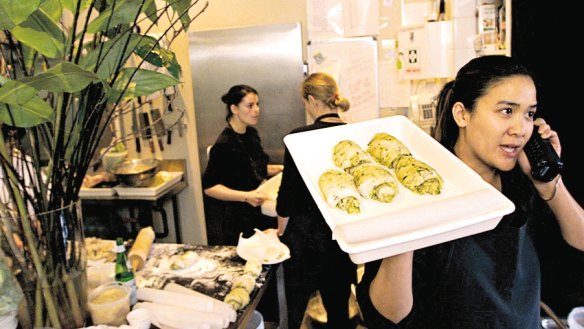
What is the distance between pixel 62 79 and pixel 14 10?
0.46 feet

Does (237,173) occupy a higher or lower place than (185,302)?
higher

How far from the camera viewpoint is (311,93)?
2430mm

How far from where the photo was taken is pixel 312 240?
2.79 metres

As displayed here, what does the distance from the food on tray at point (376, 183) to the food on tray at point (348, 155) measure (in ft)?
0.12

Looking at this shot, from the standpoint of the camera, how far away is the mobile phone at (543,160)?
125cm

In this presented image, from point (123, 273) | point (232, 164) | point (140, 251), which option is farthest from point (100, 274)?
point (232, 164)

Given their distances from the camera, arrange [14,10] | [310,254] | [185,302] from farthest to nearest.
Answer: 1. [310,254]
2. [185,302]
3. [14,10]

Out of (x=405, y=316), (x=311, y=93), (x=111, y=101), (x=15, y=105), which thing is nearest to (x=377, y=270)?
(x=405, y=316)

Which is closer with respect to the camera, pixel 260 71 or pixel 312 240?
pixel 312 240

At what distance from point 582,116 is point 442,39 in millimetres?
1239

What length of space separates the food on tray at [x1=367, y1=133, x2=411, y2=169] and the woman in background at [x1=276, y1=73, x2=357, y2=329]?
920 mm

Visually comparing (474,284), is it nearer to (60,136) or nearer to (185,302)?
(185,302)

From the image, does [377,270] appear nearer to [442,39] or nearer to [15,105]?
[15,105]

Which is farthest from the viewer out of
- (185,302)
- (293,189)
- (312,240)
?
(312,240)
